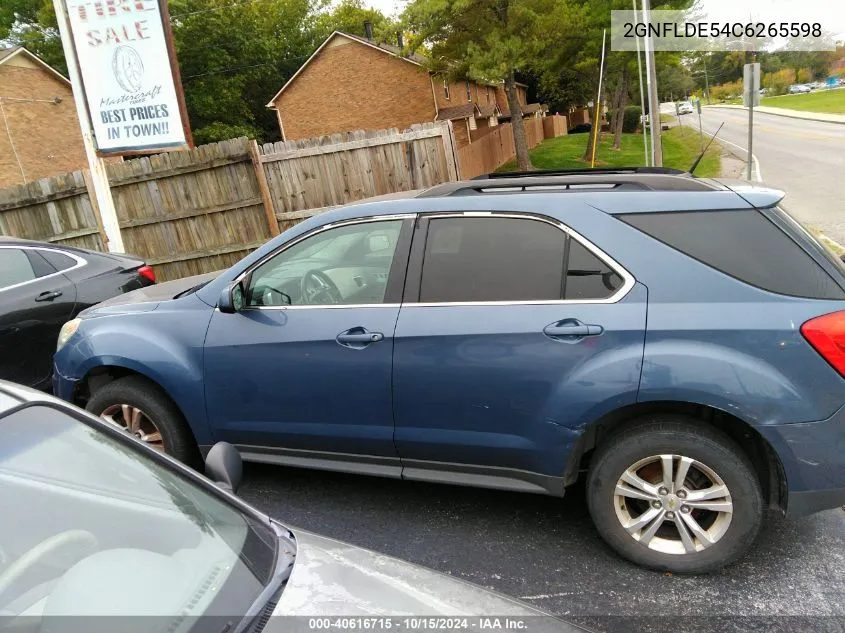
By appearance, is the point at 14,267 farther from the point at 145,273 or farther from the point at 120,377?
the point at 120,377

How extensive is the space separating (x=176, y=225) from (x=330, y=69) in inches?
980

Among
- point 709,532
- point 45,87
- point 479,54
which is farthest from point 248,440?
point 45,87

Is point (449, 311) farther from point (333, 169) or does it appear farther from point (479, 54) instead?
point (479, 54)

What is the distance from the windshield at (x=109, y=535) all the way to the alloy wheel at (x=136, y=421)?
1969 mm

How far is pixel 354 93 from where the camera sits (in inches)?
1246

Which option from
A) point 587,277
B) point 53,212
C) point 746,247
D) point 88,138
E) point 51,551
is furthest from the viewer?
point 53,212

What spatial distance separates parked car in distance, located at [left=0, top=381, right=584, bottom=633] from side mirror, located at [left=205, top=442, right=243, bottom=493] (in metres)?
0.15

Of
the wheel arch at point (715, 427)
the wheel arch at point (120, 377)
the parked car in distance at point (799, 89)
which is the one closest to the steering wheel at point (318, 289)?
the wheel arch at point (120, 377)

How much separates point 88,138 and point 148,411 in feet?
17.3

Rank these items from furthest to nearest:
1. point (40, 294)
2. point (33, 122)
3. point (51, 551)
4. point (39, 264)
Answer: point (33, 122), point (39, 264), point (40, 294), point (51, 551)

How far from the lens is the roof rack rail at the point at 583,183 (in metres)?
2.97

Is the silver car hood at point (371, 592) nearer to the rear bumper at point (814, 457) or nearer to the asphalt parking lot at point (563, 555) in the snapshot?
the asphalt parking lot at point (563, 555)

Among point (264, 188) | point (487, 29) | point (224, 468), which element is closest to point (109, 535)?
point (224, 468)

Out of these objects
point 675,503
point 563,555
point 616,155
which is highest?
point 675,503
